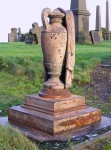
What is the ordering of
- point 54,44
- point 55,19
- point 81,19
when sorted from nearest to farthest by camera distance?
point 54,44
point 55,19
point 81,19

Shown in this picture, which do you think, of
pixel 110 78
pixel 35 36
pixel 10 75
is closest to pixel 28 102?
pixel 10 75

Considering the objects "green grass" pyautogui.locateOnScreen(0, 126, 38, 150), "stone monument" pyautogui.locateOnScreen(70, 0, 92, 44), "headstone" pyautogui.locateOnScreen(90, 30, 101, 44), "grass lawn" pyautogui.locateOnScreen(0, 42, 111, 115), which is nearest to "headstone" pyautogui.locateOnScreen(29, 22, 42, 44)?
"stone monument" pyautogui.locateOnScreen(70, 0, 92, 44)

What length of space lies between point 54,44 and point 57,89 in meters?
0.72

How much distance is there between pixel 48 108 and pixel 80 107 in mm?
614

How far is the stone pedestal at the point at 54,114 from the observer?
16.1 ft

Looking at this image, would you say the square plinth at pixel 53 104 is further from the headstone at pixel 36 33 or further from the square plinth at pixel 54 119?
the headstone at pixel 36 33

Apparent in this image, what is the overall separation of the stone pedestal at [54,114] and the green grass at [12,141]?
0.92 metres

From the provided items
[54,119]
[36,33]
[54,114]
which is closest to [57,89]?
[54,114]

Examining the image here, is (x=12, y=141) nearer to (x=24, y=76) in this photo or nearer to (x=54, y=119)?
(x=54, y=119)

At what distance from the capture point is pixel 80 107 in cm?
545

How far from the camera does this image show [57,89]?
538 cm

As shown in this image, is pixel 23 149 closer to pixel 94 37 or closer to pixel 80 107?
pixel 80 107

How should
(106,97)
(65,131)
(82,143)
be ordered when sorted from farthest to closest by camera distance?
(106,97), (65,131), (82,143)

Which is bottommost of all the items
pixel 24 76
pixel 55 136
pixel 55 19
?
pixel 55 136
